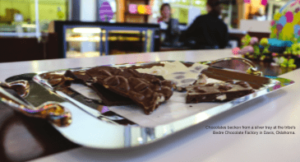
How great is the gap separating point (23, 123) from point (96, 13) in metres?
4.63

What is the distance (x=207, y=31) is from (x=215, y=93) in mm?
2864

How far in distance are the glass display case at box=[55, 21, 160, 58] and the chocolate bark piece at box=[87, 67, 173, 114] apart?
2296mm

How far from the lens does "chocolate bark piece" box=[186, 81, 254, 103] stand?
16.2 inches

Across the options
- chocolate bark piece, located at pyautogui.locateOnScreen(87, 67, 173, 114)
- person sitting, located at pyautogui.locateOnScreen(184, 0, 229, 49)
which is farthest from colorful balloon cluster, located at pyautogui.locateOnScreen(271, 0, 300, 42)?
person sitting, located at pyautogui.locateOnScreen(184, 0, 229, 49)

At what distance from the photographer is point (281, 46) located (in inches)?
45.7

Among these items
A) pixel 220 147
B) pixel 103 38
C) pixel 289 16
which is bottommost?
pixel 220 147

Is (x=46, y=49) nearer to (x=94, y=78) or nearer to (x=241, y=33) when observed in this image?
(x=94, y=78)

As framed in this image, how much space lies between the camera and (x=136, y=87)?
379mm

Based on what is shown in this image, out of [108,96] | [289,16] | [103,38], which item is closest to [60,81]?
[108,96]

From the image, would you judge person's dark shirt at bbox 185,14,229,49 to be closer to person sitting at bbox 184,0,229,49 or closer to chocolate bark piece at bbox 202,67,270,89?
person sitting at bbox 184,0,229,49

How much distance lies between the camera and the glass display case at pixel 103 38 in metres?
2.59

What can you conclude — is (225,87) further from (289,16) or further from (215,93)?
(289,16)

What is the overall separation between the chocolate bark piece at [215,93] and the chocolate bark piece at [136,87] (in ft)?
0.14

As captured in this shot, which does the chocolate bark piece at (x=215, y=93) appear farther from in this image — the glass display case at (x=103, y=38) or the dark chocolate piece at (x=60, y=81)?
the glass display case at (x=103, y=38)
